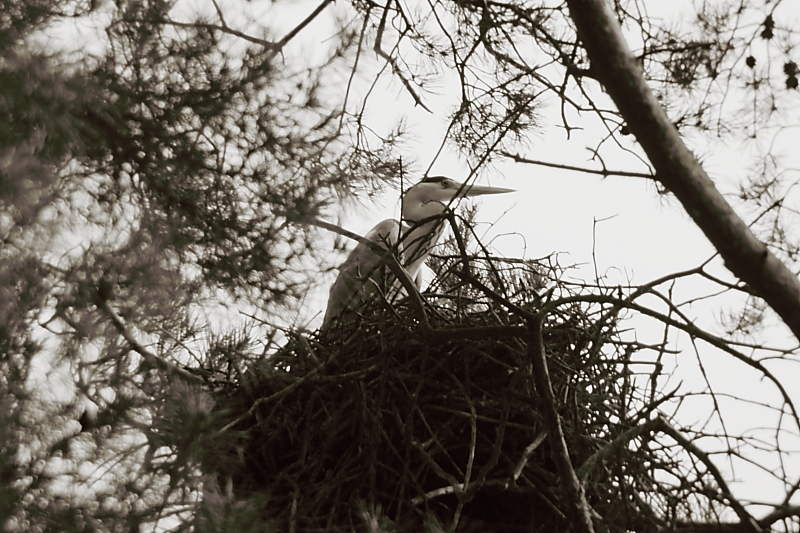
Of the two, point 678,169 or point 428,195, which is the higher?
point 428,195

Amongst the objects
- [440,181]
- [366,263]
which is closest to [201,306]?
[366,263]

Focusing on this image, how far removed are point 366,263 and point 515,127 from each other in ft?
2.48

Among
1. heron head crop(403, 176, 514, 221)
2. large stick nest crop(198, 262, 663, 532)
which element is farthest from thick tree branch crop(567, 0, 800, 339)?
heron head crop(403, 176, 514, 221)

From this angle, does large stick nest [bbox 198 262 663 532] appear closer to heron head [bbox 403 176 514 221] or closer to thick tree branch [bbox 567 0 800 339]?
thick tree branch [bbox 567 0 800 339]

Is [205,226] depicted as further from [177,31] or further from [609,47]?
[609,47]

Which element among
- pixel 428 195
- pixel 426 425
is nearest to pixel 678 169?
pixel 426 425

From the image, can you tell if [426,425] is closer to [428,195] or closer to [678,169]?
[678,169]

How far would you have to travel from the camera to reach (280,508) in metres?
1.52

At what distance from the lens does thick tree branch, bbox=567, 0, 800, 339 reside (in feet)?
4.65

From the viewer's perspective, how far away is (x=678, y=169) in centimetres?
143

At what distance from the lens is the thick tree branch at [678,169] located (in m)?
1.42

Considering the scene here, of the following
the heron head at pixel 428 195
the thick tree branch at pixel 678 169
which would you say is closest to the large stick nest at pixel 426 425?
the thick tree branch at pixel 678 169

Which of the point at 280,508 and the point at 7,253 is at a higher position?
the point at 7,253

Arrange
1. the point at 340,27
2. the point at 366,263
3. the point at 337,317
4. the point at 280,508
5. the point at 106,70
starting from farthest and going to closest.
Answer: the point at 366,263 < the point at 340,27 < the point at 337,317 < the point at 280,508 < the point at 106,70
